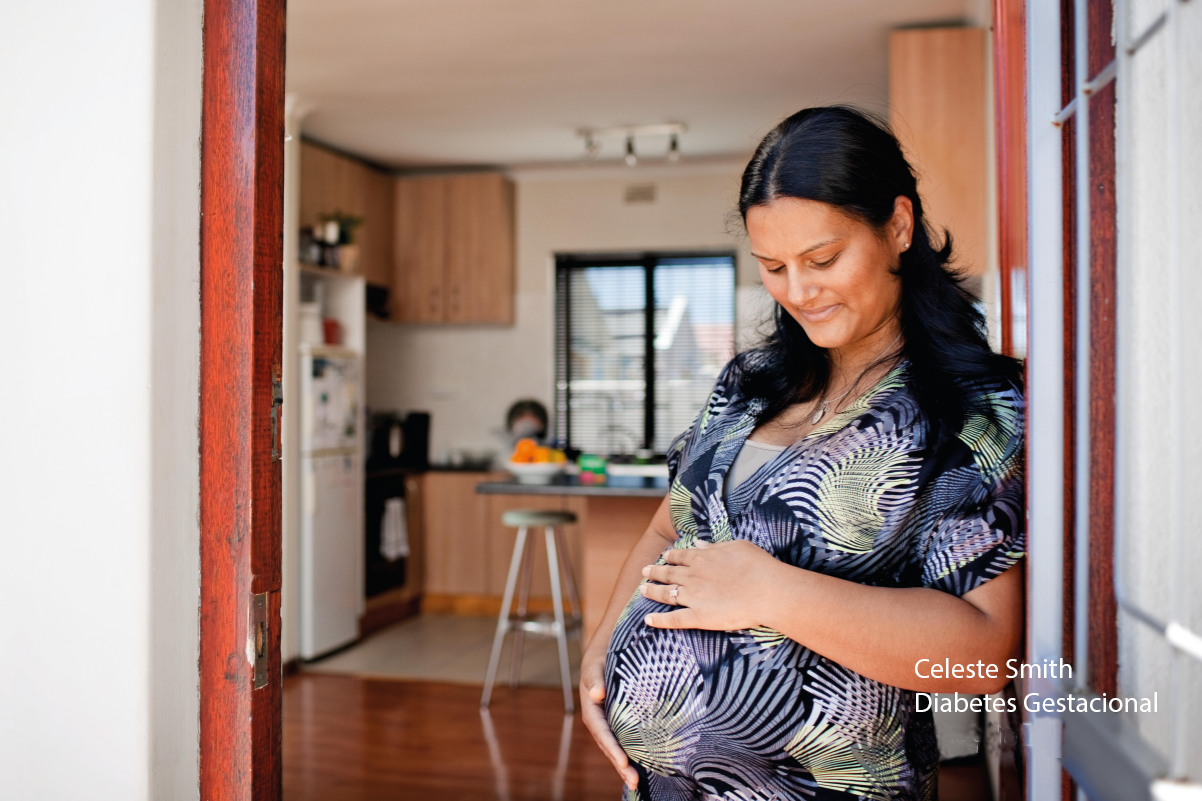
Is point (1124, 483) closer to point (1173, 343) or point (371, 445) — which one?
point (1173, 343)

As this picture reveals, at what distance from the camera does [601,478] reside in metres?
4.11

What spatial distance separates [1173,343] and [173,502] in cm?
104

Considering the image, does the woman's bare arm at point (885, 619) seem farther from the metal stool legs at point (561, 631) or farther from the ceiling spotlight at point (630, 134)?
the ceiling spotlight at point (630, 134)

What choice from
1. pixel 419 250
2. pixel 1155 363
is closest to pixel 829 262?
pixel 1155 363

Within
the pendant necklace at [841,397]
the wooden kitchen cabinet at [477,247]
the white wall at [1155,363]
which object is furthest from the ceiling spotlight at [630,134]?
the white wall at [1155,363]

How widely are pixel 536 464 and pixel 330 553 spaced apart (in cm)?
129

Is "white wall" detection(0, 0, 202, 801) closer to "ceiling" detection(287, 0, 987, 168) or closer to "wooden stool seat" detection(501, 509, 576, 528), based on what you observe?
"ceiling" detection(287, 0, 987, 168)

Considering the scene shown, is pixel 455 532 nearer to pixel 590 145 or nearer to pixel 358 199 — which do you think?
pixel 358 199

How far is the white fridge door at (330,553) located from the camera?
4648mm

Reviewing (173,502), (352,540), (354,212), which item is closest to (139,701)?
(173,502)

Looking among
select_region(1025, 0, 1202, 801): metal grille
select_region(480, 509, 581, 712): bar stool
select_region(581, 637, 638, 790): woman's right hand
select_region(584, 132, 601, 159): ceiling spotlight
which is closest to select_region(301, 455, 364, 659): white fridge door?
select_region(480, 509, 581, 712): bar stool

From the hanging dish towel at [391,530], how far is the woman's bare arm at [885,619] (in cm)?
463

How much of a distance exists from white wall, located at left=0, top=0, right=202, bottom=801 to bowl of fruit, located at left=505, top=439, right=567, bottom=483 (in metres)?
3.11

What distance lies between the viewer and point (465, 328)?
6328mm
